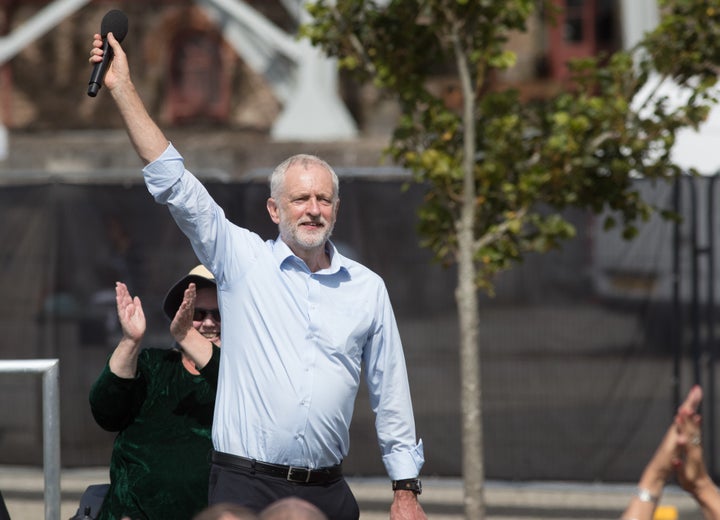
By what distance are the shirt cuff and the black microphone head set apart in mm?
1683

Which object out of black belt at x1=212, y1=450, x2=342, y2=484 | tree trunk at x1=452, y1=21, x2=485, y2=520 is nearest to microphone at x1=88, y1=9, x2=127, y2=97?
black belt at x1=212, y1=450, x2=342, y2=484

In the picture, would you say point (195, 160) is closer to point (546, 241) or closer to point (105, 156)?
point (105, 156)

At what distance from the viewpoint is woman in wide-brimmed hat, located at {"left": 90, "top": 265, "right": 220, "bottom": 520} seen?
14.1ft

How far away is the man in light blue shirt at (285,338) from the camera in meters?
3.90

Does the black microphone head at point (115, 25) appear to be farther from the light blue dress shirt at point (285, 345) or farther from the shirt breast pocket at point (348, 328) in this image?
the shirt breast pocket at point (348, 328)

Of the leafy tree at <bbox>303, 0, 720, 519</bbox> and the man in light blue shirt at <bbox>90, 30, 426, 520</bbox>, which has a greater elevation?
the leafy tree at <bbox>303, 0, 720, 519</bbox>

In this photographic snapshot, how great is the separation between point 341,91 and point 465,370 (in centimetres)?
1919

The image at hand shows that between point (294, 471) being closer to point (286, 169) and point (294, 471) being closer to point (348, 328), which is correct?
point (348, 328)

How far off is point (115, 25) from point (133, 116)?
1.38ft

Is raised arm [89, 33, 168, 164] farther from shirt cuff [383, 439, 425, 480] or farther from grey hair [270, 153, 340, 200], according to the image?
shirt cuff [383, 439, 425, 480]

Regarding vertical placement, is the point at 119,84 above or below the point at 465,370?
above

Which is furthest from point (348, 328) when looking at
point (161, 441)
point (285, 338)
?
point (161, 441)

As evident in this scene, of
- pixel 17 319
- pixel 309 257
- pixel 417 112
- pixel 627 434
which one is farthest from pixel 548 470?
pixel 309 257

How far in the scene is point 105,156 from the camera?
797 inches
